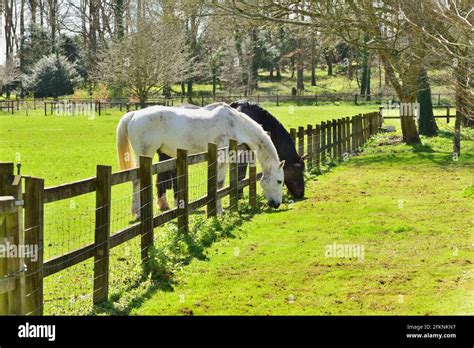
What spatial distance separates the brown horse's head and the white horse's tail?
3.62 metres

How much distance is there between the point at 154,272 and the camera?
828 centimetres

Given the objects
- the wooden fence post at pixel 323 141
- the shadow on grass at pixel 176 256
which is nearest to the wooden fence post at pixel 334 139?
the wooden fence post at pixel 323 141

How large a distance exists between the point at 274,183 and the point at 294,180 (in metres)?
1.36

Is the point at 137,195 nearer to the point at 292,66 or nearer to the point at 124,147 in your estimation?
the point at 124,147

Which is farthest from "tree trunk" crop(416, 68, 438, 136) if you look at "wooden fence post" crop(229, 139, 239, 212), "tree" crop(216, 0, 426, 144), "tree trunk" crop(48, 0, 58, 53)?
"tree trunk" crop(48, 0, 58, 53)

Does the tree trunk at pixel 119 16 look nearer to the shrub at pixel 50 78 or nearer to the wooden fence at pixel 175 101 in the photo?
the shrub at pixel 50 78

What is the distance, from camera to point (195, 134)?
13195 mm

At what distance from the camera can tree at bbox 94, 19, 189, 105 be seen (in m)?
46.5

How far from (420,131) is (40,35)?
168 ft

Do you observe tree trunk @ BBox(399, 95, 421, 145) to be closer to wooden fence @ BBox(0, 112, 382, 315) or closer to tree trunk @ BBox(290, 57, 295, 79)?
wooden fence @ BBox(0, 112, 382, 315)

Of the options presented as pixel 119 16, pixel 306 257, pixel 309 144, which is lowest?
pixel 306 257

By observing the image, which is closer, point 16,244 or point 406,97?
point 16,244

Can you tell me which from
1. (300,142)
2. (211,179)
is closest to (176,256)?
(211,179)
